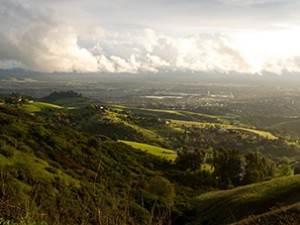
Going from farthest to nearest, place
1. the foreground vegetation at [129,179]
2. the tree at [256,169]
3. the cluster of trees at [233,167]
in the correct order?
the cluster of trees at [233,167] < the tree at [256,169] < the foreground vegetation at [129,179]

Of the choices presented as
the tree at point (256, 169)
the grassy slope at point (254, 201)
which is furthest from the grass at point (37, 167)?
the tree at point (256, 169)

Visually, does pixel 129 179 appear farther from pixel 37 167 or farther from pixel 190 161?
pixel 190 161

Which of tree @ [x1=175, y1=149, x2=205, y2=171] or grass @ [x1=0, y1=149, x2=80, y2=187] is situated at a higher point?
grass @ [x1=0, y1=149, x2=80, y2=187]

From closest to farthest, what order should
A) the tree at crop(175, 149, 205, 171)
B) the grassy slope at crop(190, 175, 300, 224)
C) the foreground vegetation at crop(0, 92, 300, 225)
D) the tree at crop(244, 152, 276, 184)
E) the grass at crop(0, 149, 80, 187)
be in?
1. the foreground vegetation at crop(0, 92, 300, 225)
2. the grassy slope at crop(190, 175, 300, 224)
3. the grass at crop(0, 149, 80, 187)
4. the tree at crop(244, 152, 276, 184)
5. the tree at crop(175, 149, 205, 171)

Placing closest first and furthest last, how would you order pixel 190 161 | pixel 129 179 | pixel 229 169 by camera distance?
Result: pixel 129 179 < pixel 229 169 < pixel 190 161

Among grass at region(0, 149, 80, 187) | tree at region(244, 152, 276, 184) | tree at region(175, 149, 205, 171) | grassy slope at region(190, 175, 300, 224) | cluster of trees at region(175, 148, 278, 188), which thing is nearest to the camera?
grassy slope at region(190, 175, 300, 224)

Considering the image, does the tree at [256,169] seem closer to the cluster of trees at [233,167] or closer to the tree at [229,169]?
the cluster of trees at [233,167]

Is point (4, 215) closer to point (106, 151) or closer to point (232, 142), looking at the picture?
point (106, 151)

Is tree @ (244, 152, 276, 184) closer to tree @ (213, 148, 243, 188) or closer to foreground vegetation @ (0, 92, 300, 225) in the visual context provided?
foreground vegetation @ (0, 92, 300, 225)

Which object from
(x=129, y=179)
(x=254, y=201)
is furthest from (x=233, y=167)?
(x=129, y=179)

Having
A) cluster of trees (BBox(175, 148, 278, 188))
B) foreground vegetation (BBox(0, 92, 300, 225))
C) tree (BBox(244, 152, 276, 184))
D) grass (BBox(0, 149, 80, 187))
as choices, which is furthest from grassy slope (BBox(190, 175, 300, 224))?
tree (BBox(244, 152, 276, 184))
